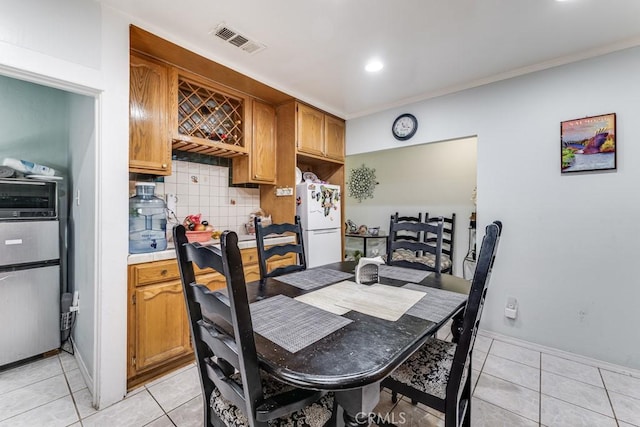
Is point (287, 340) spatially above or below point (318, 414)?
above

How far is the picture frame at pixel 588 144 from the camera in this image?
6.73 ft

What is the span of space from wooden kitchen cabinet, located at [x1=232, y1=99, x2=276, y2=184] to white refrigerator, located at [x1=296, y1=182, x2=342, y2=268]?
397mm

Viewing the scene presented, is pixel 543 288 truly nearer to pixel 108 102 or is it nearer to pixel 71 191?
pixel 108 102

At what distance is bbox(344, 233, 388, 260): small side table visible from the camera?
449cm

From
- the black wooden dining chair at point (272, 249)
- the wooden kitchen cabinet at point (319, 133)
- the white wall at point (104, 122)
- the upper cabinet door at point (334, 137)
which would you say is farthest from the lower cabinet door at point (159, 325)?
the upper cabinet door at point (334, 137)

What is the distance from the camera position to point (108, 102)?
1703mm

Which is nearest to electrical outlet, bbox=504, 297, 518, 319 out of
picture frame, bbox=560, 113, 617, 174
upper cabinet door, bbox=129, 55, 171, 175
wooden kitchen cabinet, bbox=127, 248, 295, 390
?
picture frame, bbox=560, 113, 617, 174

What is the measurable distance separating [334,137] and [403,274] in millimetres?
2250

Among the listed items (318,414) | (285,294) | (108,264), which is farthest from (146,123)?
(318,414)

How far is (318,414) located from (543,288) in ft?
7.60

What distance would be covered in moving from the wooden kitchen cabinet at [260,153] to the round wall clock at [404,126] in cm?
137

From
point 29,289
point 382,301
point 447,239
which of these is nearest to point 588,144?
point 447,239

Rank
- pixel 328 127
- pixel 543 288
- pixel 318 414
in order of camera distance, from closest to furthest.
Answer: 1. pixel 318 414
2. pixel 543 288
3. pixel 328 127

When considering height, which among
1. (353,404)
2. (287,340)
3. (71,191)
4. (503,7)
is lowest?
(353,404)
